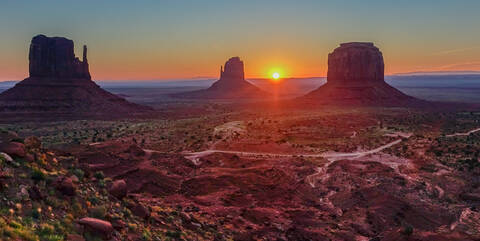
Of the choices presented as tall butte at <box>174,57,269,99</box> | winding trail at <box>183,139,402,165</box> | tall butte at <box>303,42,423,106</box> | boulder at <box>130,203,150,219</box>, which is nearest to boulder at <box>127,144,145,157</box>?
winding trail at <box>183,139,402,165</box>

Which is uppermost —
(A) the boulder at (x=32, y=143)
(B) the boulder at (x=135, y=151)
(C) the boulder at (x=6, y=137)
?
(C) the boulder at (x=6, y=137)

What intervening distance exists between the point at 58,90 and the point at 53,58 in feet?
34.8

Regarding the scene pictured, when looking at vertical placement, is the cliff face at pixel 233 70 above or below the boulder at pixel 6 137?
above

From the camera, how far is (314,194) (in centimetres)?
2464

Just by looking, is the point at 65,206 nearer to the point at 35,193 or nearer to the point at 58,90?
the point at 35,193

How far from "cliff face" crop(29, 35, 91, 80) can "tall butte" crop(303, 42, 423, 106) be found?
79104mm

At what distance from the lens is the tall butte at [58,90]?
78625 millimetres

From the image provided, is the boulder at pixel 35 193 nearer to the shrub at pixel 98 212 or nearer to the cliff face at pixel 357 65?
the shrub at pixel 98 212

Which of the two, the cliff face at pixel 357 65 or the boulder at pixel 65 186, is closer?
the boulder at pixel 65 186

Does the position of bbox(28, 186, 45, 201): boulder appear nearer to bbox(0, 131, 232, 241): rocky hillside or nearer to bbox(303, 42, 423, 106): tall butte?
bbox(0, 131, 232, 241): rocky hillside

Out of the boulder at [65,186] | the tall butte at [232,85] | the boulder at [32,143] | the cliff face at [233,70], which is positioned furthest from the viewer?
the cliff face at [233,70]

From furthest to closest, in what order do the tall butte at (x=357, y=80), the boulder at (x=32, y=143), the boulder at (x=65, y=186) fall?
the tall butte at (x=357, y=80) < the boulder at (x=32, y=143) < the boulder at (x=65, y=186)

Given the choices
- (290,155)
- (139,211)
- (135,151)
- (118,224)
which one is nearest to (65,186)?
(118,224)

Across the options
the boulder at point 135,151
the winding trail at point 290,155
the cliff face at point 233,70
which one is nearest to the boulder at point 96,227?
the boulder at point 135,151
